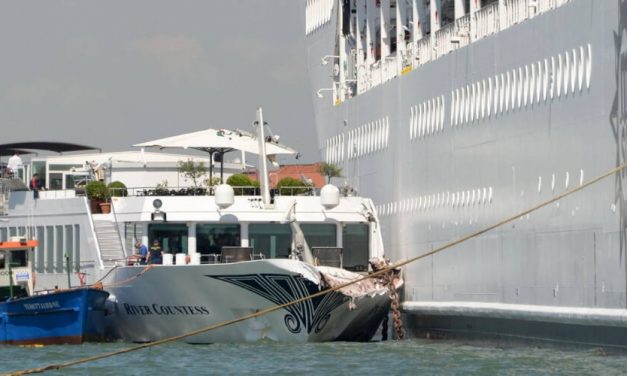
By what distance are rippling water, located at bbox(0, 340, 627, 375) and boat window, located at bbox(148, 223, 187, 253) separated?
2.43 m

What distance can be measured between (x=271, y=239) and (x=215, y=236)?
3.35 ft

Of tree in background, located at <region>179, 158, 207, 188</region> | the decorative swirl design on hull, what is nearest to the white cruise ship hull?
the decorative swirl design on hull

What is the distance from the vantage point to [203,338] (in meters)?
31.5

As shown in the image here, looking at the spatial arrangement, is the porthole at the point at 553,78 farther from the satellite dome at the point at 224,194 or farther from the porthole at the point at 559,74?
the satellite dome at the point at 224,194

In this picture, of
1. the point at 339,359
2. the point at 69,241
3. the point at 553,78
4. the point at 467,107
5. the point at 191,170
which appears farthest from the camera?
the point at 191,170

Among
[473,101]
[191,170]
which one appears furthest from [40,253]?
[473,101]

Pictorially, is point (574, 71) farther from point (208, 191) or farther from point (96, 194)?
point (96, 194)

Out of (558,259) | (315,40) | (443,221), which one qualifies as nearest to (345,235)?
(443,221)

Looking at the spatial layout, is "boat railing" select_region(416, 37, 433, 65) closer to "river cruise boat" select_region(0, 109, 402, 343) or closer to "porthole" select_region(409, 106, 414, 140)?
"porthole" select_region(409, 106, 414, 140)

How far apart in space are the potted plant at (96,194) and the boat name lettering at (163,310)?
322 centimetres

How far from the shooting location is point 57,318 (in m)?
34.2

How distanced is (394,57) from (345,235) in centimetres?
593

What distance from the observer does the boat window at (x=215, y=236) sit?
33.3 m

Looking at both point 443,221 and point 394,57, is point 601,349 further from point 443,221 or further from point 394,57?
point 394,57
